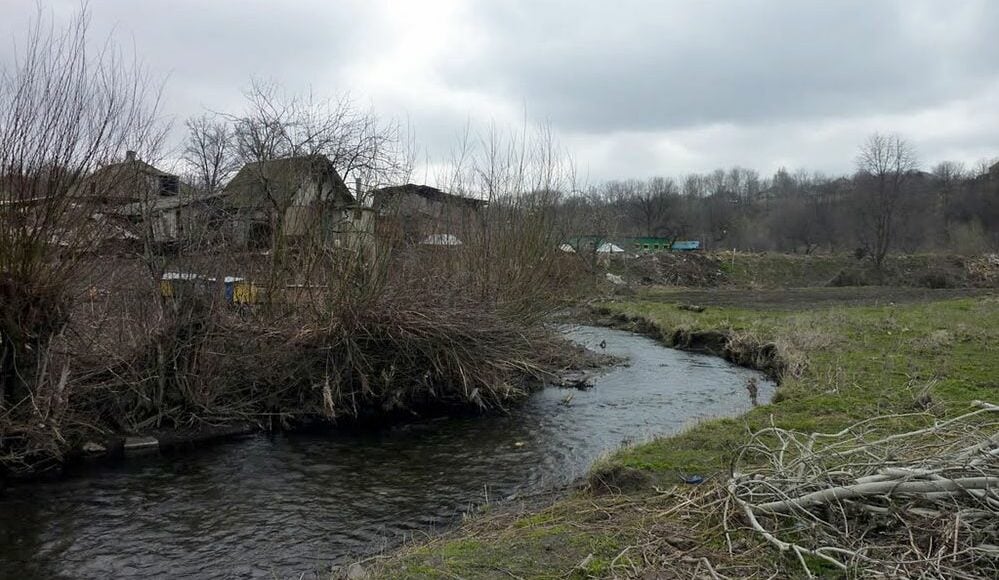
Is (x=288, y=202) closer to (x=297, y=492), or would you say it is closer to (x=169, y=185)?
(x=169, y=185)

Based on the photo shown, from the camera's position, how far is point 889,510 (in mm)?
4598

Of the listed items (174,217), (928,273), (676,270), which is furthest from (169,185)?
(928,273)

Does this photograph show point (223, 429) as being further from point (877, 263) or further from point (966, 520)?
point (877, 263)

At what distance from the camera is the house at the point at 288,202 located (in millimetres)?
13641

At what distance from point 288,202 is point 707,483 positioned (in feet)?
34.3

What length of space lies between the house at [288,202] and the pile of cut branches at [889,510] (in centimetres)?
1008

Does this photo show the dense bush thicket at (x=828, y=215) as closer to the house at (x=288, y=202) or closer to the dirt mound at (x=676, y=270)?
the dirt mound at (x=676, y=270)

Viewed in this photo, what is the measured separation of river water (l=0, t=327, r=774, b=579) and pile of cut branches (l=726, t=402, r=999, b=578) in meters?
3.82

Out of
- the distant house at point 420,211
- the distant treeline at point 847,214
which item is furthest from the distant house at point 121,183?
the distant treeline at point 847,214

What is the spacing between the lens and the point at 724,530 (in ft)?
16.6

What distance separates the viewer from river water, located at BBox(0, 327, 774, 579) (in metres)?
6.89

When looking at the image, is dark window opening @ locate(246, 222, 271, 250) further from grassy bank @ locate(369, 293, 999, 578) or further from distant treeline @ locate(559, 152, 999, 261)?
distant treeline @ locate(559, 152, 999, 261)

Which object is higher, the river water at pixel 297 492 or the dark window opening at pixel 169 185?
the dark window opening at pixel 169 185

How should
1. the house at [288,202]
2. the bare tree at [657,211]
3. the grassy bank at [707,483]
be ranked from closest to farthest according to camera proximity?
the grassy bank at [707,483], the house at [288,202], the bare tree at [657,211]
